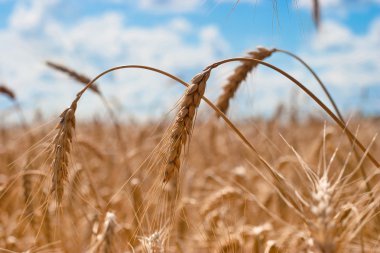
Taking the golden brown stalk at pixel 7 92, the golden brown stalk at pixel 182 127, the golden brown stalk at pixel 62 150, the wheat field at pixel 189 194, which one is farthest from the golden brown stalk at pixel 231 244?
the golden brown stalk at pixel 7 92

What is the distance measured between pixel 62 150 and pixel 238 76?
921mm

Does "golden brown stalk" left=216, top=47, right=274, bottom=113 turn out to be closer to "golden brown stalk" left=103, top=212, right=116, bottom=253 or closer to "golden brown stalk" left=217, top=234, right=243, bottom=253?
"golden brown stalk" left=217, top=234, right=243, bottom=253

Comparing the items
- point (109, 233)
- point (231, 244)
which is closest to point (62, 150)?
point (109, 233)

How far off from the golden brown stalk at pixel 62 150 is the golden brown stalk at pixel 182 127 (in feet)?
1.16

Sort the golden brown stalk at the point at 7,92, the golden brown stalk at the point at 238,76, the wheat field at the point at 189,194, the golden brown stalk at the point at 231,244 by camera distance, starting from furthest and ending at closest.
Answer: the golden brown stalk at the point at 7,92
the golden brown stalk at the point at 238,76
the golden brown stalk at the point at 231,244
the wheat field at the point at 189,194

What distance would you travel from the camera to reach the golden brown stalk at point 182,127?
4.53 feet

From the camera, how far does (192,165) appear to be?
21.0 feet

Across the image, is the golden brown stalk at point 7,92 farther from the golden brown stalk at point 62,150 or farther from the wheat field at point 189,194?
the golden brown stalk at point 62,150

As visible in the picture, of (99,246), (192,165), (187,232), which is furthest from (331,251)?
(192,165)

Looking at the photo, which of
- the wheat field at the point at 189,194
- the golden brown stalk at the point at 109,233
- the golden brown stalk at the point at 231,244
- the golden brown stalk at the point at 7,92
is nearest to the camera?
the wheat field at the point at 189,194

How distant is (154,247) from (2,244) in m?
1.38

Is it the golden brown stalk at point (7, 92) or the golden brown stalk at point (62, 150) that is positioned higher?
the golden brown stalk at point (62, 150)

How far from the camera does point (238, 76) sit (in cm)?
209

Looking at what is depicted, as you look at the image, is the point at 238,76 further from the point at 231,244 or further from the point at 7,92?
the point at 7,92
